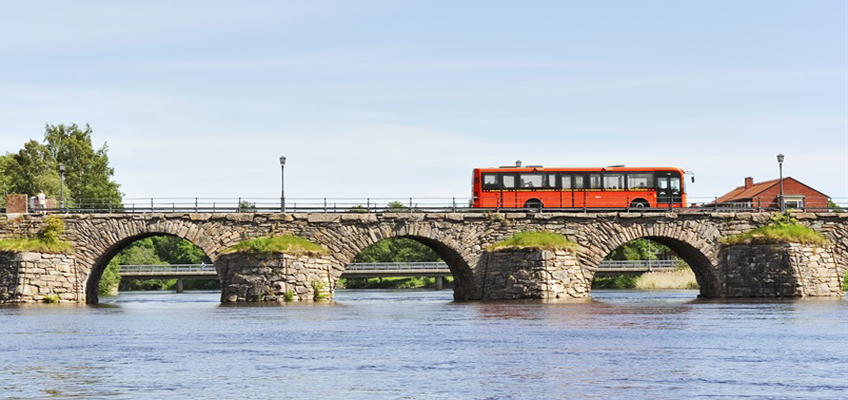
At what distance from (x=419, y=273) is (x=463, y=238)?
128 ft

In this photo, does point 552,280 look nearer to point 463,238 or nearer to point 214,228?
point 463,238

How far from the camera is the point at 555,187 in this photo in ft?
218

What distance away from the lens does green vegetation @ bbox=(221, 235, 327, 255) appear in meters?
59.7

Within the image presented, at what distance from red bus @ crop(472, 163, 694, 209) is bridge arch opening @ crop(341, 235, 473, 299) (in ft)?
13.5

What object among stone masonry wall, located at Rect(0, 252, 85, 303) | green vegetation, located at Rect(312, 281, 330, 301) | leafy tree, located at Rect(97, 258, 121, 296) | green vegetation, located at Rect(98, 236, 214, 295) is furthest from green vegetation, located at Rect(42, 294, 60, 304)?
green vegetation, located at Rect(98, 236, 214, 295)

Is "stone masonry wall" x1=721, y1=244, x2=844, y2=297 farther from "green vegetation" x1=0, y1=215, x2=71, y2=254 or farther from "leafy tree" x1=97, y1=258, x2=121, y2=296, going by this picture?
"leafy tree" x1=97, y1=258, x2=121, y2=296

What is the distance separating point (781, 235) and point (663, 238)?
6.33 meters

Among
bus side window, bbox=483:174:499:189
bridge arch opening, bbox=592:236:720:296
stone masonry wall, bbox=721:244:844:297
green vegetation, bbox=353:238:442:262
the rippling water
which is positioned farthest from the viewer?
green vegetation, bbox=353:238:442:262

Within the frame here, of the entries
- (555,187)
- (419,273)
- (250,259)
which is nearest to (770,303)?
(555,187)

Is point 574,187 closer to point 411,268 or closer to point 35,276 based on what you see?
point 35,276

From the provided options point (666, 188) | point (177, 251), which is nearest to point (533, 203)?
point (666, 188)

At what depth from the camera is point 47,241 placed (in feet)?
200

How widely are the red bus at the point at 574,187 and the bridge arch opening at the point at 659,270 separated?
277cm

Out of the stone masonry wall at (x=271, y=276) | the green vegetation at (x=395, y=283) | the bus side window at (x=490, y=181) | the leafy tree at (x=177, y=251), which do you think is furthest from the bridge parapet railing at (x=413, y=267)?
the stone masonry wall at (x=271, y=276)
